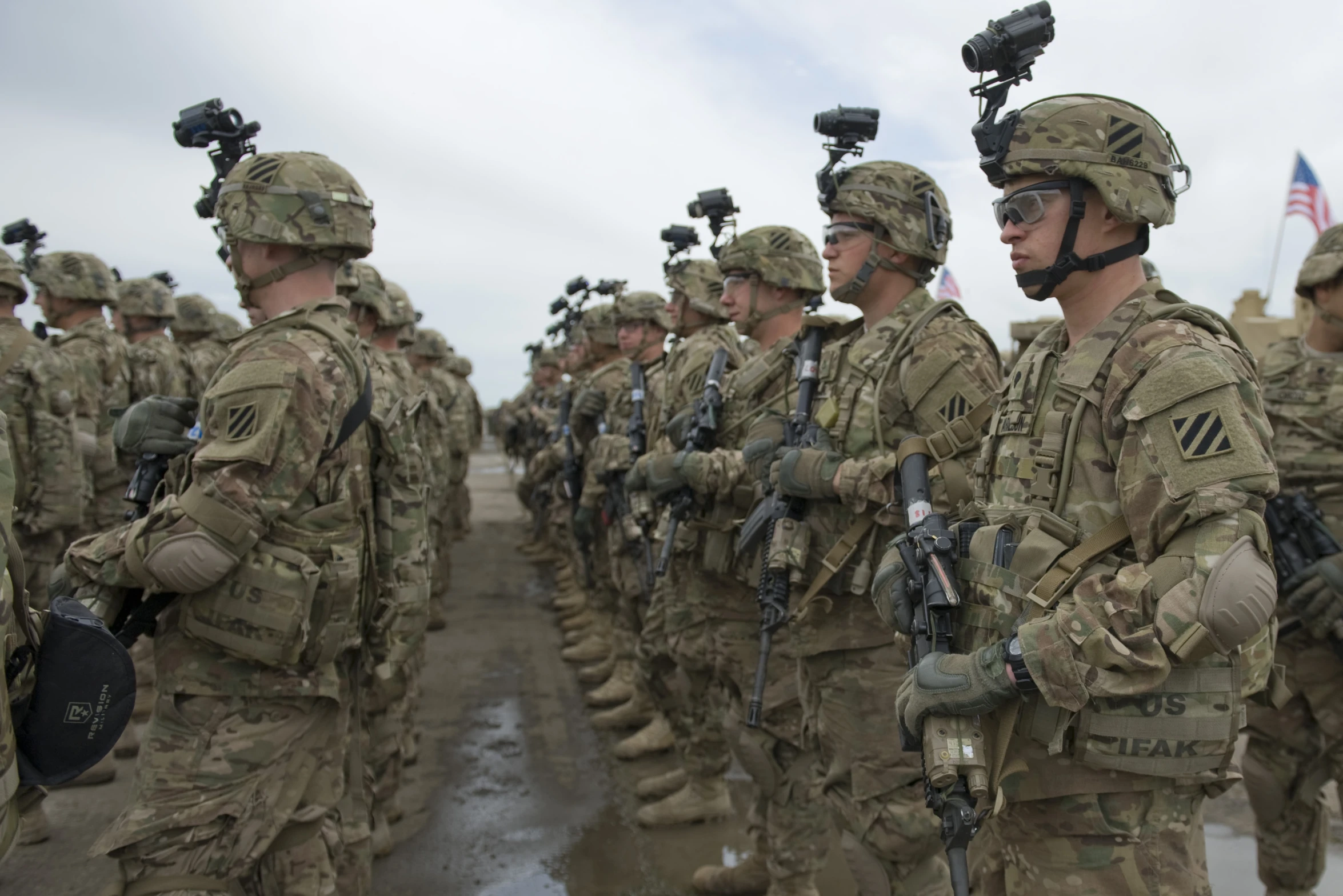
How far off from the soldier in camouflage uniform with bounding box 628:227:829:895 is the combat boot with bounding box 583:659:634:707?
218cm

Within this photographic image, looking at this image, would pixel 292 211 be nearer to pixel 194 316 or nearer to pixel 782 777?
pixel 782 777

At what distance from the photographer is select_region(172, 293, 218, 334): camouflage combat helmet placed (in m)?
10.8

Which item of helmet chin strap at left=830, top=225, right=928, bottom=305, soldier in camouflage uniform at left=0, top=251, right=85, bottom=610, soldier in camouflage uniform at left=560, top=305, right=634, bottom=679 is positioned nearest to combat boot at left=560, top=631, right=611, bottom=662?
soldier in camouflage uniform at left=560, top=305, right=634, bottom=679

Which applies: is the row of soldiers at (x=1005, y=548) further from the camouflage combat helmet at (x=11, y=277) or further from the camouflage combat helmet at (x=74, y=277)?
the camouflage combat helmet at (x=74, y=277)

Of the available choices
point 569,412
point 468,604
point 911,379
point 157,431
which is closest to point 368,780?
point 157,431

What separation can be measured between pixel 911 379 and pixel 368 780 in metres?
3.22

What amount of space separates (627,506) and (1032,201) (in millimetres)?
5383

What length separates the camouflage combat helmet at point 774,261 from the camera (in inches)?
203

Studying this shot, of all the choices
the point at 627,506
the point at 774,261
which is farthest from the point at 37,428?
the point at 774,261

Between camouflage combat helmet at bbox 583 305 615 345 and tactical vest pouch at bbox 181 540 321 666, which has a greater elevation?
camouflage combat helmet at bbox 583 305 615 345

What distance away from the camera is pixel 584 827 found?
5.54 metres

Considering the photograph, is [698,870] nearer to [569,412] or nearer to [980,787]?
[980,787]

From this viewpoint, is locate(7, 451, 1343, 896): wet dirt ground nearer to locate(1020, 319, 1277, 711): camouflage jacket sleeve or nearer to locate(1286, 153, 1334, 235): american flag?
locate(1020, 319, 1277, 711): camouflage jacket sleeve

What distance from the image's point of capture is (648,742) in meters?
6.75
